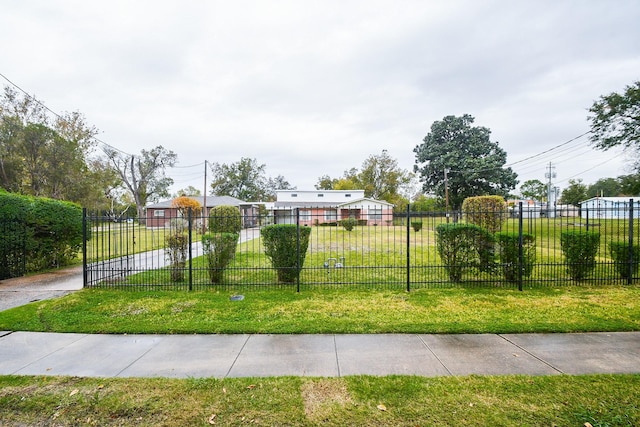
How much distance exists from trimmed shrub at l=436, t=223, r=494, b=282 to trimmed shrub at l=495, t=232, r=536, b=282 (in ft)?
1.00

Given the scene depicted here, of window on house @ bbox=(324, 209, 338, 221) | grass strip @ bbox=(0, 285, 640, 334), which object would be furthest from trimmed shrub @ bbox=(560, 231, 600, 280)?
window on house @ bbox=(324, 209, 338, 221)

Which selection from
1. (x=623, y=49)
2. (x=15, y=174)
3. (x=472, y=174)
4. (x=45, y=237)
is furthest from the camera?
(x=472, y=174)

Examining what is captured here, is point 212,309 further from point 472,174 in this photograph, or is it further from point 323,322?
point 472,174

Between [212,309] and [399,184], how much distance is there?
47.5m

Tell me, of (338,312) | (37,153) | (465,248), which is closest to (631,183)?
(465,248)

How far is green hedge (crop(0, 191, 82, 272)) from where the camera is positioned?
7.94m

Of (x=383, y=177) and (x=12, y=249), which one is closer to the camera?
(x=12, y=249)

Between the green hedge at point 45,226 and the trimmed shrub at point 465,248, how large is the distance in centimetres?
1189

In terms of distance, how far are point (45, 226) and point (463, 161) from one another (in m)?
37.2

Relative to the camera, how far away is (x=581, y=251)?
6875 mm

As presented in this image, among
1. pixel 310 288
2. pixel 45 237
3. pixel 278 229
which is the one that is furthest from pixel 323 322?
pixel 45 237

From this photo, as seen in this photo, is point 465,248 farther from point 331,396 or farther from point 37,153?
point 37,153

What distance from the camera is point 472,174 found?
3297cm

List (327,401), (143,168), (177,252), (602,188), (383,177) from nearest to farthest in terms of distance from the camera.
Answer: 1. (327,401)
2. (177,252)
3. (143,168)
4. (383,177)
5. (602,188)
